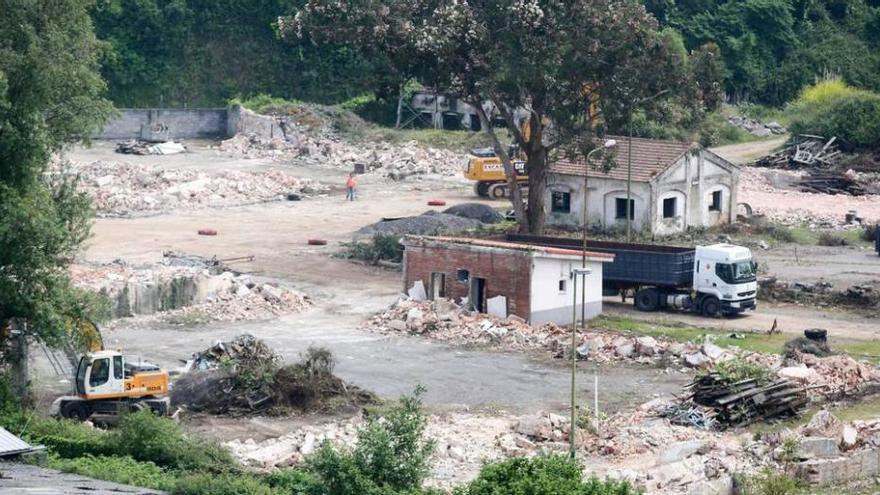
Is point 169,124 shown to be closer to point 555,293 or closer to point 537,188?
point 537,188

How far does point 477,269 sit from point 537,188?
10.8 meters

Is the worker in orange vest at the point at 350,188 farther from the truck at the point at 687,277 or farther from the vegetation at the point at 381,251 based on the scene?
the truck at the point at 687,277

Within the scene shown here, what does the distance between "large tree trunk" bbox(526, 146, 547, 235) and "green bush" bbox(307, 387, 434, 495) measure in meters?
28.7

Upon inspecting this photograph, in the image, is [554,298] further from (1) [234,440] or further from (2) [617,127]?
(1) [234,440]

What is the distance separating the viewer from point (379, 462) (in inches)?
1224

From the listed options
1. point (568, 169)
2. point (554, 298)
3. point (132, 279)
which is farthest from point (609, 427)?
point (568, 169)

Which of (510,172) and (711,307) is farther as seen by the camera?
(510,172)

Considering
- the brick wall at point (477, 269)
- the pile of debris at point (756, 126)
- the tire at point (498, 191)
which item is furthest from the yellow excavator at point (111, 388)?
the pile of debris at point (756, 126)

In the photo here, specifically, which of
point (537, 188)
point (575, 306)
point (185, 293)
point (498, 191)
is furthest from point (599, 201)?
point (575, 306)

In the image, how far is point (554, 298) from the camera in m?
49.5

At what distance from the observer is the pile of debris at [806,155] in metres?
80.8

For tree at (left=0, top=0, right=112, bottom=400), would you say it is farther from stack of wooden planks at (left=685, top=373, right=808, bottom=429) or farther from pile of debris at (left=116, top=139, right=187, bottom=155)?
pile of debris at (left=116, top=139, right=187, bottom=155)

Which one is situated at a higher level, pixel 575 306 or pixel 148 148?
pixel 148 148

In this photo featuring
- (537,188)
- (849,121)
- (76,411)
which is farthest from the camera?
(849,121)
